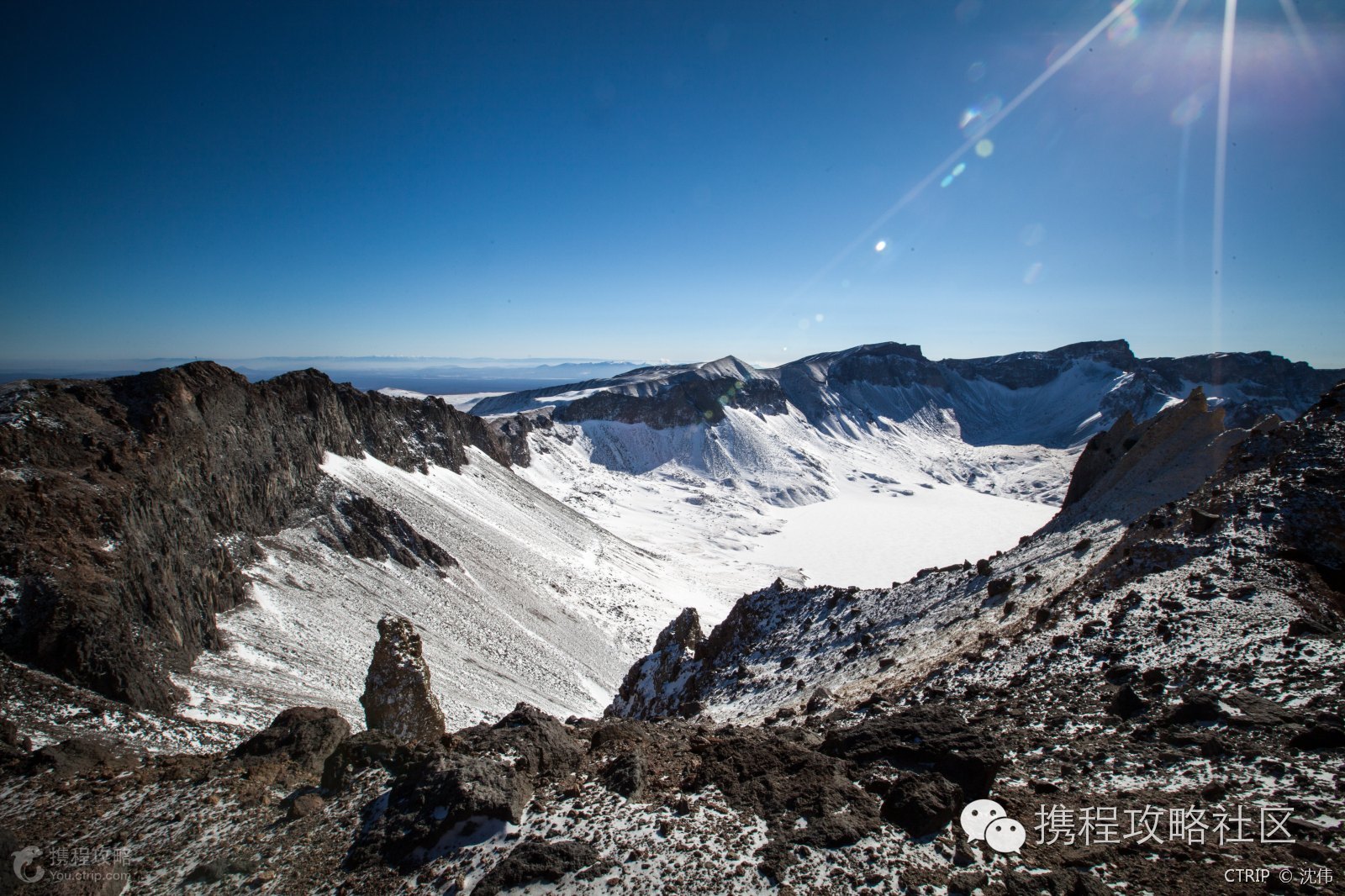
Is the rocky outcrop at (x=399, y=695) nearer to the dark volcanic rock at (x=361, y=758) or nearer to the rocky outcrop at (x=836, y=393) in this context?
the dark volcanic rock at (x=361, y=758)

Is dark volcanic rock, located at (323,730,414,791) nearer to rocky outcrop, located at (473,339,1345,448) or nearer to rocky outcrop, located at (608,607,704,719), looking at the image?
rocky outcrop, located at (608,607,704,719)

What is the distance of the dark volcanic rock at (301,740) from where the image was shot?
9.85 meters

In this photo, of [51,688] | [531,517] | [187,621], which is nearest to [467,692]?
[187,621]

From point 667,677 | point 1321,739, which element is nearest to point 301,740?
point 1321,739

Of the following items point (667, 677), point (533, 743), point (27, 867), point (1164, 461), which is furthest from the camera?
point (667, 677)

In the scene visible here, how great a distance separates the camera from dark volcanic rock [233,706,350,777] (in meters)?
9.85

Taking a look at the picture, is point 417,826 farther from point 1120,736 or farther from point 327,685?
point 327,685

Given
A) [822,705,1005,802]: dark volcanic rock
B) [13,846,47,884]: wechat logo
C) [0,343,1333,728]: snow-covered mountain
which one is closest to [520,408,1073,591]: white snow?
[0,343,1333,728]: snow-covered mountain

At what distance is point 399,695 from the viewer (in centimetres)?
1573

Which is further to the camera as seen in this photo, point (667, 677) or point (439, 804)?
point (667, 677)

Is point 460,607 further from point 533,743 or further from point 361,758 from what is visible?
point 533,743

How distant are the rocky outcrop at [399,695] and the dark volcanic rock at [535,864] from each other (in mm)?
10209

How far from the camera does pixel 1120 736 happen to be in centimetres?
877

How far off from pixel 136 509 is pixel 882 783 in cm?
3071
